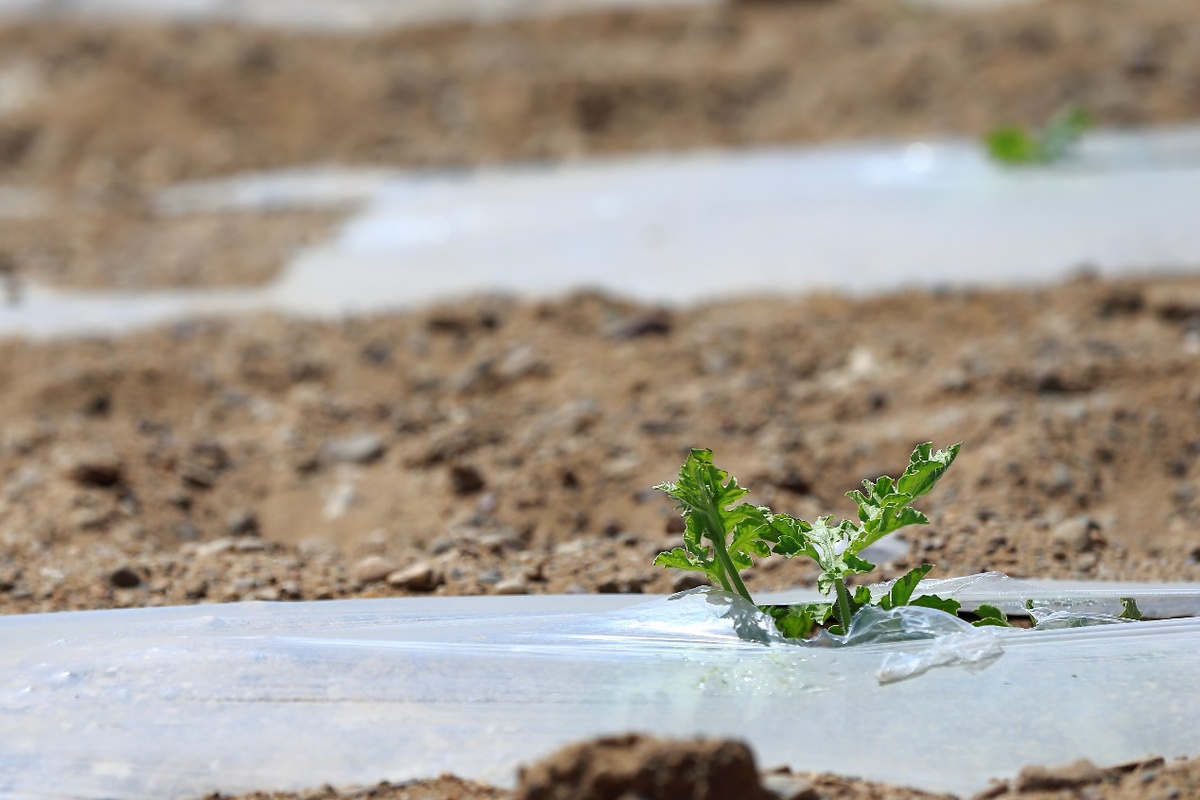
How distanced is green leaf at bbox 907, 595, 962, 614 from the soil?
344mm

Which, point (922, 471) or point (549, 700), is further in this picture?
point (922, 471)

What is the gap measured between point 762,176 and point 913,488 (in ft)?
12.9

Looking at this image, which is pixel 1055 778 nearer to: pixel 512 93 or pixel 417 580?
pixel 417 580

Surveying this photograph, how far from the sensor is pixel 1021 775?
1614 millimetres

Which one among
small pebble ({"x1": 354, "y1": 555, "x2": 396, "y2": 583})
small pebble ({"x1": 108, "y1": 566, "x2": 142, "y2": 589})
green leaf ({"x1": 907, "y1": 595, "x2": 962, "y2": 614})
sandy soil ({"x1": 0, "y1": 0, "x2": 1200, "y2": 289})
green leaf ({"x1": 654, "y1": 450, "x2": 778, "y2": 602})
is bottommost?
small pebble ({"x1": 108, "y1": 566, "x2": 142, "y2": 589})

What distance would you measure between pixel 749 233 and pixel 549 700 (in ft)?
11.5

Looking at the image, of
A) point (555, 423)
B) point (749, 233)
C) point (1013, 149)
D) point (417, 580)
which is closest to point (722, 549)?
point (417, 580)

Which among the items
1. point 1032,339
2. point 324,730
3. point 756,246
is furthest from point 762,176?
point 324,730

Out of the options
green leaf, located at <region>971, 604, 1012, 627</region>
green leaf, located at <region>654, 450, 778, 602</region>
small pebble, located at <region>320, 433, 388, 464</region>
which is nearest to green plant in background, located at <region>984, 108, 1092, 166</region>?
small pebble, located at <region>320, 433, 388, 464</region>

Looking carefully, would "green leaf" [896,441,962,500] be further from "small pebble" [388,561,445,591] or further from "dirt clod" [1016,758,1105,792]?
"small pebble" [388,561,445,591]

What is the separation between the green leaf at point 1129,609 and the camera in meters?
2.05

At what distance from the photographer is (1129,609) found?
6.75ft

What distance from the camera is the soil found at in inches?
101

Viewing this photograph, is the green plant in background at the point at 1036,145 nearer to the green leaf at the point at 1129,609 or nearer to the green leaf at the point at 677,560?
the green leaf at the point at 1129,609
